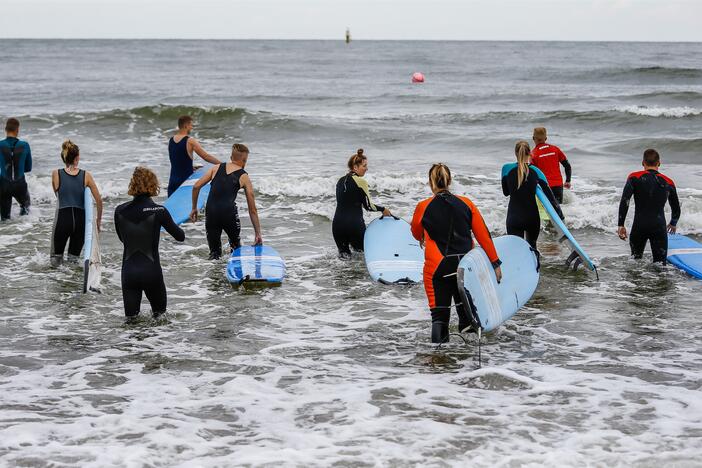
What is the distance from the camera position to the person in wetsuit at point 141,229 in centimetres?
727

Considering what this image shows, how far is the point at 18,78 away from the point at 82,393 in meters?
44.6

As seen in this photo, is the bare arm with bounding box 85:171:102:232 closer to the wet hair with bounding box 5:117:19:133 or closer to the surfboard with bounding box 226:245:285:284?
the surfboard with bounding box 226:245:285:284

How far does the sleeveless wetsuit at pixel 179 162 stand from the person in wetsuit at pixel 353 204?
8.52 feet

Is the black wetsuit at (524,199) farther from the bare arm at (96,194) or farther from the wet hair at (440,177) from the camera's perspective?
the bare arm at (96,194)

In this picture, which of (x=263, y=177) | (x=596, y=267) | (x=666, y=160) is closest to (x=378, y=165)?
(x=263, y=177)

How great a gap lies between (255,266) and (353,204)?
5.01 ft

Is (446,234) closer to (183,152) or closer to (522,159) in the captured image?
(522,159)

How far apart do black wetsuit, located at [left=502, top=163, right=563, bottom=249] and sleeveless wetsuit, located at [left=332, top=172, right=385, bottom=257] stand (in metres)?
1.59

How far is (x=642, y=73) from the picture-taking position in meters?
48.6

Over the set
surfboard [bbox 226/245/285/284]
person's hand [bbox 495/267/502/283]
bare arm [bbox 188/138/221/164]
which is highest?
bare arm [bbox 188/138/221/164]

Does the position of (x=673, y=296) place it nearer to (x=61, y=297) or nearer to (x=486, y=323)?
(x=486, y=323)

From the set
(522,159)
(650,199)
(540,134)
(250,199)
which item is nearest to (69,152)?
(250,199)

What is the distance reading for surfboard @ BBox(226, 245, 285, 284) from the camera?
30.0 ft

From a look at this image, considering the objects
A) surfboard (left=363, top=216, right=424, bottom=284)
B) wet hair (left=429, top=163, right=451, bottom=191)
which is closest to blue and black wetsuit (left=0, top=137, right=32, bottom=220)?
surfboard (left=363, top=216, right=424, bottom=284)
